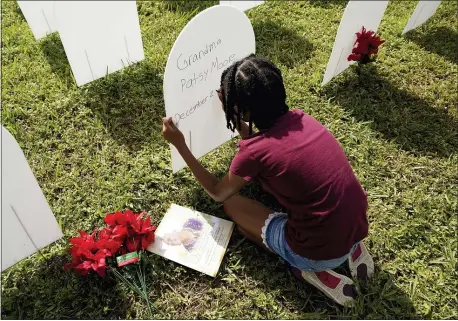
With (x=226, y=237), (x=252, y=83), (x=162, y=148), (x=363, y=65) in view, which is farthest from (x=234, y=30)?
(x=363, y=65)

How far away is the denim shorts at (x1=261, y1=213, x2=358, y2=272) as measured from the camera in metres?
1.77

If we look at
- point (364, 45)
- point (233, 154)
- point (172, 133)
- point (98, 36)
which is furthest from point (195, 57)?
point (364, 45)

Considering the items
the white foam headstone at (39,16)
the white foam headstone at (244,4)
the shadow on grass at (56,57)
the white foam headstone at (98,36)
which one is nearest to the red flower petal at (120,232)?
the white foam headstone at (98,36)

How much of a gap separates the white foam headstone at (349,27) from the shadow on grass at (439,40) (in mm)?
740

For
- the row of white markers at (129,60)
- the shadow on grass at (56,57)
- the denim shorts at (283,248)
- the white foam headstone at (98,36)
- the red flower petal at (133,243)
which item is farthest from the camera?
the shadow on grass at (56,57)

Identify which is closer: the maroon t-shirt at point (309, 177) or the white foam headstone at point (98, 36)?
the maroon t-shirt at point (309, 177)

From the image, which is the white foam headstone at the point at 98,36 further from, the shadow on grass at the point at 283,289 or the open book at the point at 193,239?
the shadow on grass at the point at 283,289

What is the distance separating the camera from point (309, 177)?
1510 millimetres

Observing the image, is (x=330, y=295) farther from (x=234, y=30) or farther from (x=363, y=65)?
(x=363, y=65)

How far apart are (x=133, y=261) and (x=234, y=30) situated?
123 centimetres

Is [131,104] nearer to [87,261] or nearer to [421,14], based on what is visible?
[87,261]

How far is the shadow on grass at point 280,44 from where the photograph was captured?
3115 mm

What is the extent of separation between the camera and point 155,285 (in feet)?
6.15

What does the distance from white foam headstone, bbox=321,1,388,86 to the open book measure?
4.66ft
